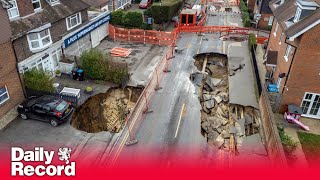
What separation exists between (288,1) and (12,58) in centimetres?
2642

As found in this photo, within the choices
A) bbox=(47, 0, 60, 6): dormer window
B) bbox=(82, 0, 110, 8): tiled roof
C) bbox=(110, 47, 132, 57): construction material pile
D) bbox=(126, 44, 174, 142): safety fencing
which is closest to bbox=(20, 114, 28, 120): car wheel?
bbox=(126, 44, 174, 142): safety fencing

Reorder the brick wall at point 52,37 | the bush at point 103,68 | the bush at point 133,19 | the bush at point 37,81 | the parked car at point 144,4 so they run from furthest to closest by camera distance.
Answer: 1. the parked car at point 144,4
2. the bush at point 133,19
3. the bush at point 103,68
4. the bush at point 37,81
5. the brick wall at point 52,37

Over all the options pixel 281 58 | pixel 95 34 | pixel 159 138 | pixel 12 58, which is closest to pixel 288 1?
pixel 281 58

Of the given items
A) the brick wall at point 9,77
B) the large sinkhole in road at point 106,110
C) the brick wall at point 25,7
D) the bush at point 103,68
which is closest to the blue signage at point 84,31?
the bush at point 103,68

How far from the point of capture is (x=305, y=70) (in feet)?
64.2

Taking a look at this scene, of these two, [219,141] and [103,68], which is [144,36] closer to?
[103,68]

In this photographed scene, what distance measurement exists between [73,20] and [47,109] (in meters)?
12.8

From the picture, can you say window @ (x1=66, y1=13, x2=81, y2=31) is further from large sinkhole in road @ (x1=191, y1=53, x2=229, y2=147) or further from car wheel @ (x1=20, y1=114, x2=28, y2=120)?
large sinkhole in road @ (x1=191, y1=53, x2=229, y2=147)

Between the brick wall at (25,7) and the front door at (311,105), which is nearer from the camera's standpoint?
the front door at (311,105)

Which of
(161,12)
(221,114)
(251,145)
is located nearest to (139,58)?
(161,12)

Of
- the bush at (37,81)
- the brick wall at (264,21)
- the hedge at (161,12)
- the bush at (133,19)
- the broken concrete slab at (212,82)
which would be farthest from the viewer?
the brick wall at (264,21)

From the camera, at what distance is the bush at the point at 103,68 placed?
79.7ft

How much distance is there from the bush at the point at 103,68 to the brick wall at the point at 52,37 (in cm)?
359

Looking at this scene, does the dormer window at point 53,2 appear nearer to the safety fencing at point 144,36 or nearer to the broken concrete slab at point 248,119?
the safety fencing at point 144,36
